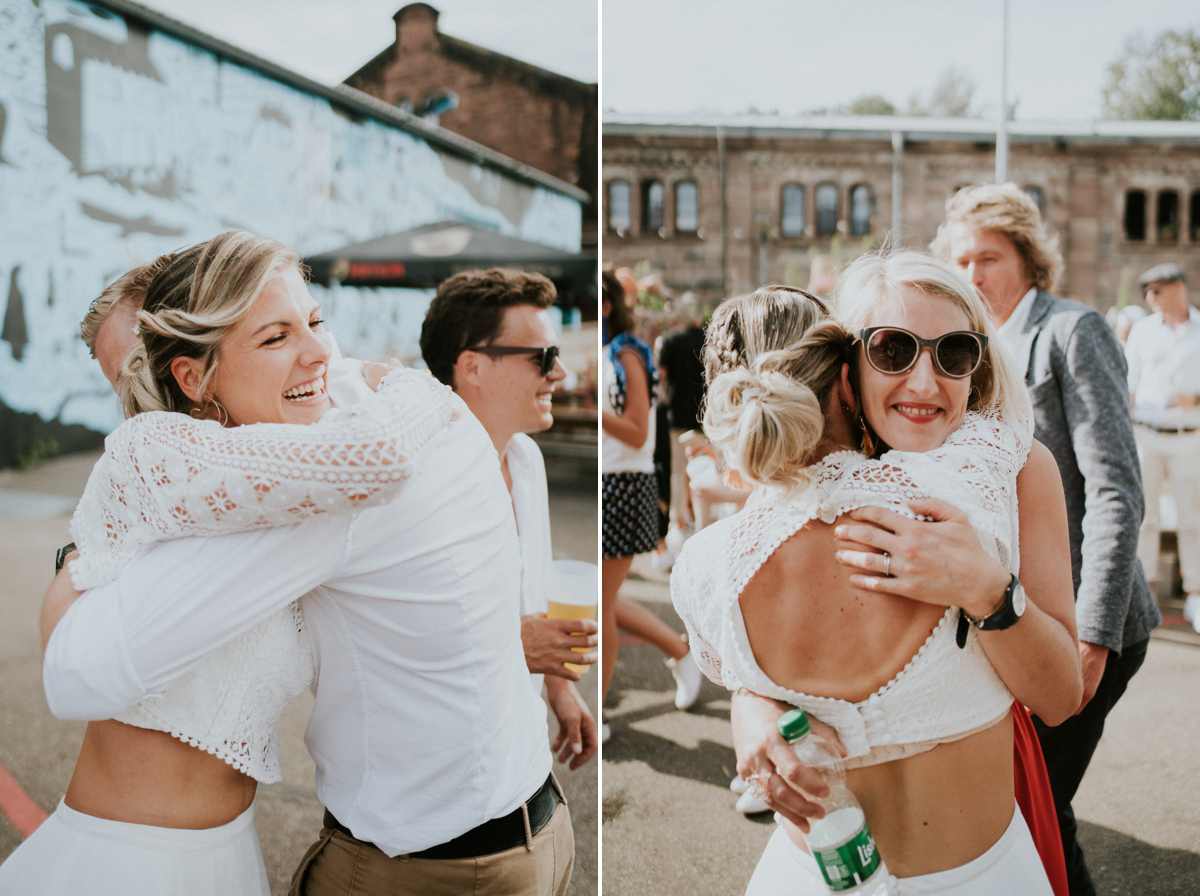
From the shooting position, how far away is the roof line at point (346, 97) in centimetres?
994

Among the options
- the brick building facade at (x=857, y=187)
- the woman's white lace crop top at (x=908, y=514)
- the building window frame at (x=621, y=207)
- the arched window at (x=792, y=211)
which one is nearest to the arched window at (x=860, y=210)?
the brick building facade at (x=857, y=187)

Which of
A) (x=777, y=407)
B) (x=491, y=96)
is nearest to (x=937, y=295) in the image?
(x=777, y=407)

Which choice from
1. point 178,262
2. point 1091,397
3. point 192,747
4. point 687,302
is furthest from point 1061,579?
point 687,302

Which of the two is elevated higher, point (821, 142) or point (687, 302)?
point (821, 142)

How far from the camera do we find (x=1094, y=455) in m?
1.96

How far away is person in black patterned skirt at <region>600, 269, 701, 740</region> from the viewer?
3768 mm

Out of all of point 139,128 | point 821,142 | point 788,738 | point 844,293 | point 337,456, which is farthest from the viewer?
point 821,142

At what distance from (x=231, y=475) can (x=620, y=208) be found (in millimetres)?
29721

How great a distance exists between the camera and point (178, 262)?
129cm

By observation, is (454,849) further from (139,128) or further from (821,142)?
(821,142)

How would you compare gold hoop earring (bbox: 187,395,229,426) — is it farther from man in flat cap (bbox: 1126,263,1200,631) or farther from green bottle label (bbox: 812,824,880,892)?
man in flat cap (bbox: 1126,263,1200,631)

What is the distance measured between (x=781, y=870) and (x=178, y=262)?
140 centimetres

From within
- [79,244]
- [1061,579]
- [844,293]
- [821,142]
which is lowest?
[1061,579]

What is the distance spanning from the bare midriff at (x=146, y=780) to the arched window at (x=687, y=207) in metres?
29.7
